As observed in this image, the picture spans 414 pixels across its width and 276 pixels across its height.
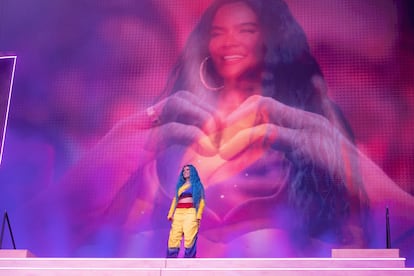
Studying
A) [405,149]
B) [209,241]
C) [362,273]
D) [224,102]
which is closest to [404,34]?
[405,149]

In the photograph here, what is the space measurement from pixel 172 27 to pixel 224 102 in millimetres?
1617

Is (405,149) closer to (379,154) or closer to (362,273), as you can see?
(379,154)

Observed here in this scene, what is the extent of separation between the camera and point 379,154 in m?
9.40

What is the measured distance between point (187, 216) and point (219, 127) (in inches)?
101

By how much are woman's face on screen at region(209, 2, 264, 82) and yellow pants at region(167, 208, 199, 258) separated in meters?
3.10

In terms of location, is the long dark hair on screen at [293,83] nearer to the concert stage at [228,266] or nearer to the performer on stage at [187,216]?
the performer on stage at [187,216]

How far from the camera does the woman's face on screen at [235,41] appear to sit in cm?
1007

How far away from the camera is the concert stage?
18.7ft

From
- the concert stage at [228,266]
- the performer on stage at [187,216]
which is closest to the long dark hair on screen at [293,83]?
the performer on stage at [187,216]

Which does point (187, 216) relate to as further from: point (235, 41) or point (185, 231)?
point (235, 41)

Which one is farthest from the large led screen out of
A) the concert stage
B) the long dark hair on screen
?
the concert stage

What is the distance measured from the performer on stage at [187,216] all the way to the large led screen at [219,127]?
1.89 metres

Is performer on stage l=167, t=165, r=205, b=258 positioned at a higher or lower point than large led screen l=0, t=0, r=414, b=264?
lower

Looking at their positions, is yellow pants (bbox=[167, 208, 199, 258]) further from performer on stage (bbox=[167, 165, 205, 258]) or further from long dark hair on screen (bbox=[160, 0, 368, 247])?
long dark hair on screen (bbox=[160, 0, 368, 247])
